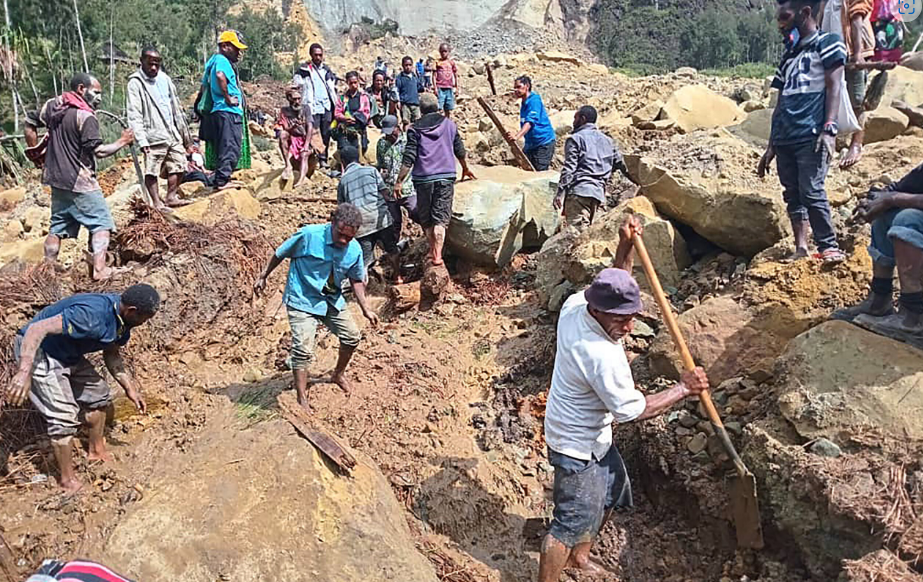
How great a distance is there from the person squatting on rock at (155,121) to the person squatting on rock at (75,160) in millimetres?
810

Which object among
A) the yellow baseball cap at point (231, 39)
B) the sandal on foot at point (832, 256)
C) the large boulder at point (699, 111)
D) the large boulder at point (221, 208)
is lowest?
the large boulder at point (221, 208)

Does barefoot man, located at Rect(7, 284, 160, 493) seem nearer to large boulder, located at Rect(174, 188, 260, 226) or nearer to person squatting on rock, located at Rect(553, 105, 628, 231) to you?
large boulder, located at Rect(174, 188, 260, 226)

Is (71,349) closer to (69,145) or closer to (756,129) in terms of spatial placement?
(69,145)

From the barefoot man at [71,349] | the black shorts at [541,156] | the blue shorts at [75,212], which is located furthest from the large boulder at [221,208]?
the black shorts at [541,156]

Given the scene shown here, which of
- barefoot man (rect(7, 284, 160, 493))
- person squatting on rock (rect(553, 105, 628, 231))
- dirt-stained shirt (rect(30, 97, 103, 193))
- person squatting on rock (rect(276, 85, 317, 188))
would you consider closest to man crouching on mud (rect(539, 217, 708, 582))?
barefoot man (rect(7, 284, 160, 493))

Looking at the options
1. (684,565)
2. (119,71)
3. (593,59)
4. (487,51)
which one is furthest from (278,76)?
(684,565)

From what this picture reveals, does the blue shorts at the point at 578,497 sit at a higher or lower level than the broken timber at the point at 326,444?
higher

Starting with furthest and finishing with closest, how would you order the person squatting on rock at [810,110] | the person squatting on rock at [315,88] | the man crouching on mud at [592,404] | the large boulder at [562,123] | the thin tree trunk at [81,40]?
1. the thin tree trunk at [81,40]
2. the large boulder at [562,123]
3. the person squatting on rock at [315,88]
4. the person squatting on rock at [810,110]
5. the man crouching on mud at [592,404]

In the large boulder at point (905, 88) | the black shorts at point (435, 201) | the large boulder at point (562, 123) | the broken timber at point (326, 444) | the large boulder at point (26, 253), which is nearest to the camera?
the broken timber at point (326, 444)

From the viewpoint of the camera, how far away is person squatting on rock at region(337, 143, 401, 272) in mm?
6285

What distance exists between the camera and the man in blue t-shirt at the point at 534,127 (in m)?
7.52

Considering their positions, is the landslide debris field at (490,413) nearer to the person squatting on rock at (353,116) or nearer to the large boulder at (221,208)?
the large boulder at (221,208)

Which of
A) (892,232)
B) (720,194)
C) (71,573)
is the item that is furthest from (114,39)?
(892,232)

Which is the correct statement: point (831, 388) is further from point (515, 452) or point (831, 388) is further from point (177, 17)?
point (177, 17)
